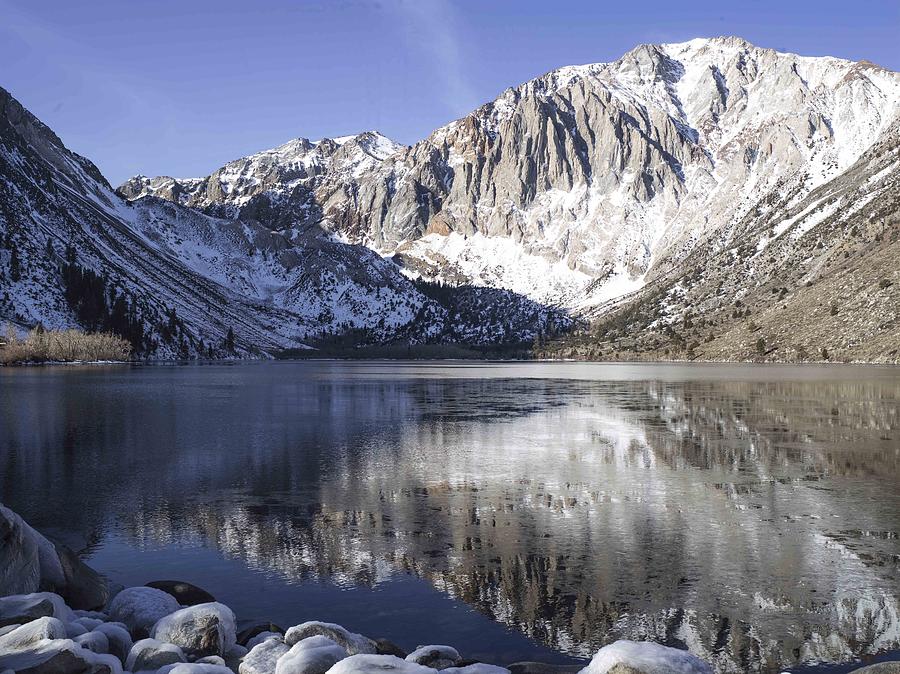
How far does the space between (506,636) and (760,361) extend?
18567 centimetres

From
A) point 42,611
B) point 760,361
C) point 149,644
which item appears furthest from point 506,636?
point 760,361

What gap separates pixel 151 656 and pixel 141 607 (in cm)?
295

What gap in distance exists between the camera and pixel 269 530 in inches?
881

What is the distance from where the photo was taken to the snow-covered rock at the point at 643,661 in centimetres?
984

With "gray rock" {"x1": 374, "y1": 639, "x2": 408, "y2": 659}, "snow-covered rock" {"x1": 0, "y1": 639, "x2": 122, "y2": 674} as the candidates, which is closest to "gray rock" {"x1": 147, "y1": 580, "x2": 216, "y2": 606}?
"snow-covered rock" {"x1": 0, "y1": 639, "x2": 122, "y2": 674}

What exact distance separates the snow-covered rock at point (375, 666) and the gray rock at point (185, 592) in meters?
6.45

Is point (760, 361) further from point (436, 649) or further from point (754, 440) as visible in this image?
point (436, 649)

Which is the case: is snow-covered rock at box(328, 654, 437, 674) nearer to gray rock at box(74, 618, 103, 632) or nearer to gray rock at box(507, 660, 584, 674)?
gray rock at box(507, 660, 584, 674)

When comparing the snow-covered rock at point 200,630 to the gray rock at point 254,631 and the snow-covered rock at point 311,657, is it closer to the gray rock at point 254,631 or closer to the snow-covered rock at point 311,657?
the gray rock at point 254,631

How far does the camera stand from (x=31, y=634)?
Result: 38.3 ft

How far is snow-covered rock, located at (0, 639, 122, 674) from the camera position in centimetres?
1057

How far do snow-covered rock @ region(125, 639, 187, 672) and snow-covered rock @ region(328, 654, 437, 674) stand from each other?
331 cm

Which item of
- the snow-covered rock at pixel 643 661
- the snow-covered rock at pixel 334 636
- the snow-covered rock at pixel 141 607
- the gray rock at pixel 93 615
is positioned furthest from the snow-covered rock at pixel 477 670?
the gray rock at pixel 93 615

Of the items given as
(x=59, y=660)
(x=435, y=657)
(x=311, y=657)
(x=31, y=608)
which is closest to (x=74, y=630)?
(x=31, y=608)
